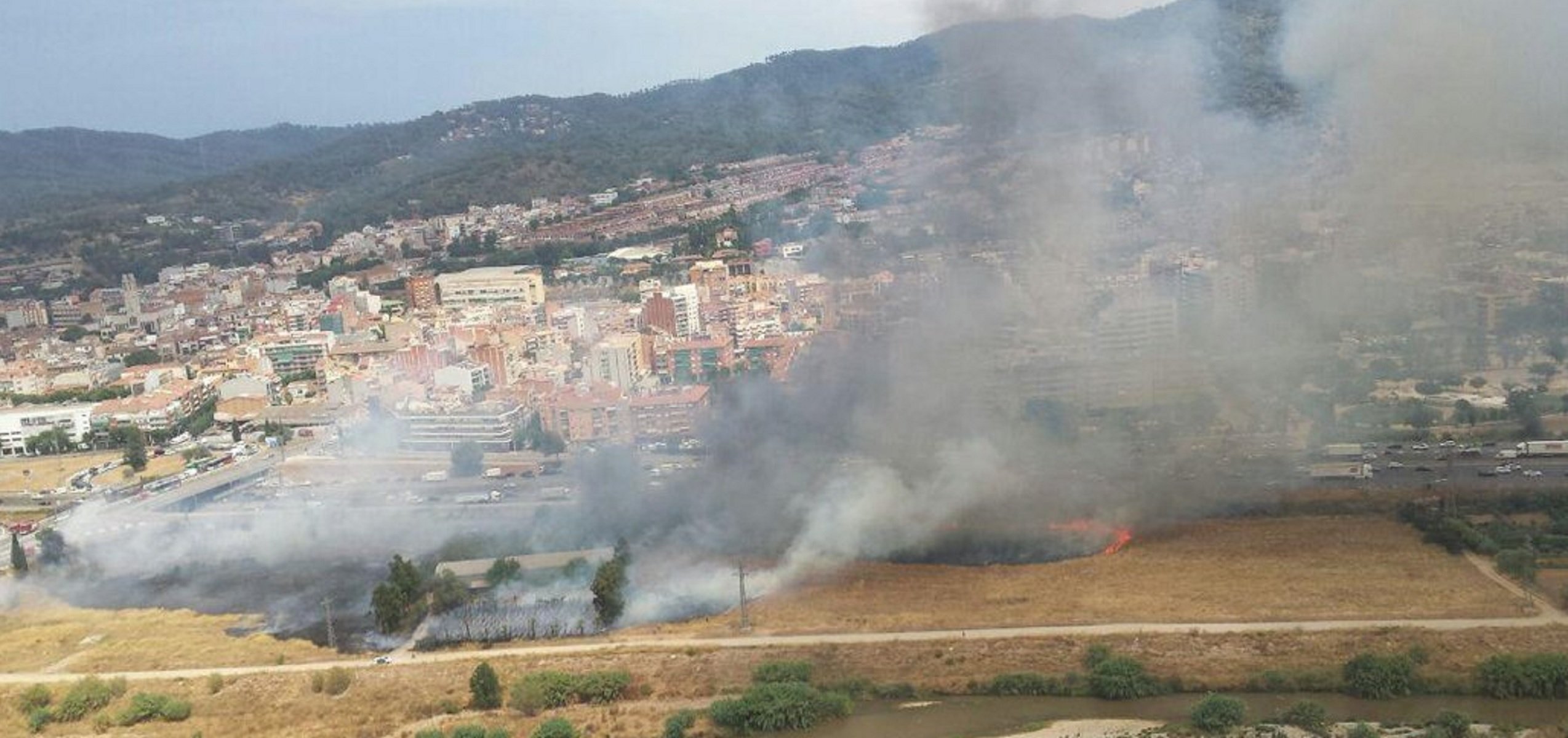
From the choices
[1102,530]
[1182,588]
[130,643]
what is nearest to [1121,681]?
[1182,588]

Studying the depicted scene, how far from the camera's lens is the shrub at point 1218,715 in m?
8.29

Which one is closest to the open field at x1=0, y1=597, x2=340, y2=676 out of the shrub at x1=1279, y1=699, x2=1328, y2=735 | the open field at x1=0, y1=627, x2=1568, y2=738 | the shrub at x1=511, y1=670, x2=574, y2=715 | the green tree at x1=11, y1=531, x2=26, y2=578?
the open field at x1=0, y1=627, x2=1568, y2=738

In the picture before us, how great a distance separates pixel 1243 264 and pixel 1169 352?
6.03 ft

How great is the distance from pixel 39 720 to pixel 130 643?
5.19 ft

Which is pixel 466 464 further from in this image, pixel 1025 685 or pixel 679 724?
pixel 1025 685

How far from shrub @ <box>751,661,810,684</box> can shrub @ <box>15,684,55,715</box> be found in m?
5.16

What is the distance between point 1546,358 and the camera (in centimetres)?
1608

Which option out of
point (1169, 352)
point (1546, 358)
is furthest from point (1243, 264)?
point (1546, 358)

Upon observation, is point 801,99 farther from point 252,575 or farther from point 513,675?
point 513,675

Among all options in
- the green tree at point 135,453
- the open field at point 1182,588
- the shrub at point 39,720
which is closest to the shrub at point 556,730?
the open field at point 1182,588

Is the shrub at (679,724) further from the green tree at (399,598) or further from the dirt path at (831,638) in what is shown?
the green tree at (399,598)

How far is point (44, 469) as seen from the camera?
19.0 meters

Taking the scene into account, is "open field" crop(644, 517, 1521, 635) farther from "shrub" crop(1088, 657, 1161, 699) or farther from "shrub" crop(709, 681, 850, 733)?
"shrub" crop(709, 681, 850, 733)

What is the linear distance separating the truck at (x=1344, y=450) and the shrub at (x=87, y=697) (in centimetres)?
1092
